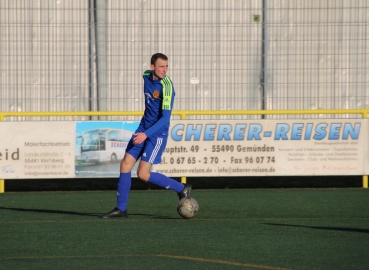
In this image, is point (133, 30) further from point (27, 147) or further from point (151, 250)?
point (151, 250)

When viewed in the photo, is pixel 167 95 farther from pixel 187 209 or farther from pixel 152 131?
pixel 187 209

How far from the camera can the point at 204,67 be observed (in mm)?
14820

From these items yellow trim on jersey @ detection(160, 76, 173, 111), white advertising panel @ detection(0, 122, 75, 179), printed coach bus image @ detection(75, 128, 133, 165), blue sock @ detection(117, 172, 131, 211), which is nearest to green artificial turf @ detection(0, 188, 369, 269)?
blue sock @ detection(117, 172, 131, 211)

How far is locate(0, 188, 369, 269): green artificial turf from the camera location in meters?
6.57

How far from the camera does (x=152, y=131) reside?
906 cm

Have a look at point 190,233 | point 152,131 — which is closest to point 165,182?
point 152,131

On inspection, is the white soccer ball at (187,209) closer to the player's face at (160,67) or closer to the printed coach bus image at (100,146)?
the player's face at (160,67)

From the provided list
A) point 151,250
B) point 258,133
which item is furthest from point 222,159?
point 151,250

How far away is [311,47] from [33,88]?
16.2 feet

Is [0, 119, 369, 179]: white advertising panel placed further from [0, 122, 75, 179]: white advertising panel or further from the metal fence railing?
the metal fence railing

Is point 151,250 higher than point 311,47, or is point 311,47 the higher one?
point 311,47

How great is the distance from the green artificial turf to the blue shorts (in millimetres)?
689

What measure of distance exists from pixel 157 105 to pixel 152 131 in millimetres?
336

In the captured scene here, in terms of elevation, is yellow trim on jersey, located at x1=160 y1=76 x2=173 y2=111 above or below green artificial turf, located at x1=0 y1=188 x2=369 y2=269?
above
